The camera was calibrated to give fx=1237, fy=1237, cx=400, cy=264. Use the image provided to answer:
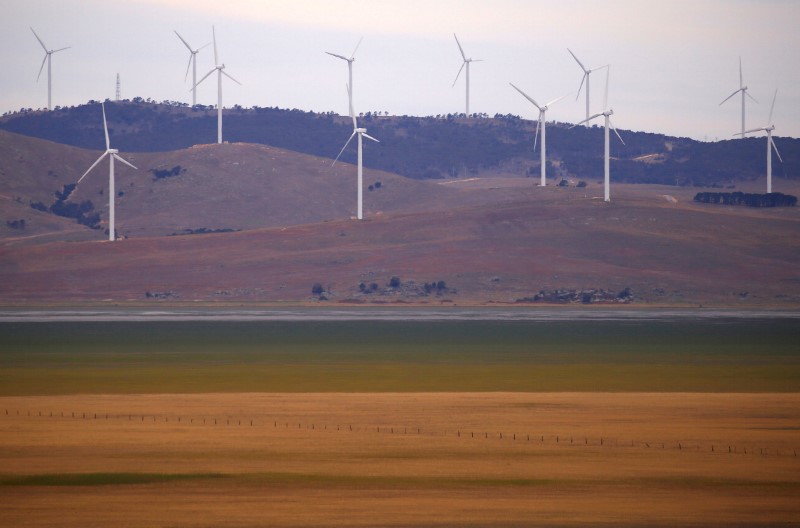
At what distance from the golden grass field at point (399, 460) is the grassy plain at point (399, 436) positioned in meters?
0.09

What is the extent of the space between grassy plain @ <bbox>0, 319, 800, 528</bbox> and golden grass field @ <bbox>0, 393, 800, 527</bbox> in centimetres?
9

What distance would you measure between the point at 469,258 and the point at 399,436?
92693mm

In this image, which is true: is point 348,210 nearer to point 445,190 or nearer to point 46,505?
point 445,190

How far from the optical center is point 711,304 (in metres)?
107

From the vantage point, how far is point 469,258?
125 metres

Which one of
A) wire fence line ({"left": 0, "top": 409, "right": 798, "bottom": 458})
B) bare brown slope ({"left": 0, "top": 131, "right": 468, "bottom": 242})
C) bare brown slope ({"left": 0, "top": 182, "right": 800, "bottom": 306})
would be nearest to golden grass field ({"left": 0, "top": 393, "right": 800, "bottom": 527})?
wire fence line ({"left": 0, "top": 409, "right": 798, "bottom": 458})

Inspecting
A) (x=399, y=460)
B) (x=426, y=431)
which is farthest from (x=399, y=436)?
(x=399, y=460)

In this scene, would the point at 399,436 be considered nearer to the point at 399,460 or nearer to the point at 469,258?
the point at 399,460

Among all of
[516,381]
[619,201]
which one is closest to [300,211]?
[619,201]

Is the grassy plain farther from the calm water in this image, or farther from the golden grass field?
the calm water

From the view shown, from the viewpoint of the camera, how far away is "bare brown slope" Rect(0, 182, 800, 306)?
4498 inches

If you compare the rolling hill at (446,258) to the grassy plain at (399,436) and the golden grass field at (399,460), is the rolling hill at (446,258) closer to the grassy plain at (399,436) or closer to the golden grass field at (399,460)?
the grassy plain at (399,436)

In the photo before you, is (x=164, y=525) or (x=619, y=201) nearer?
(x=164, y=525)

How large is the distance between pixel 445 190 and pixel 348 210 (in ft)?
56.3
